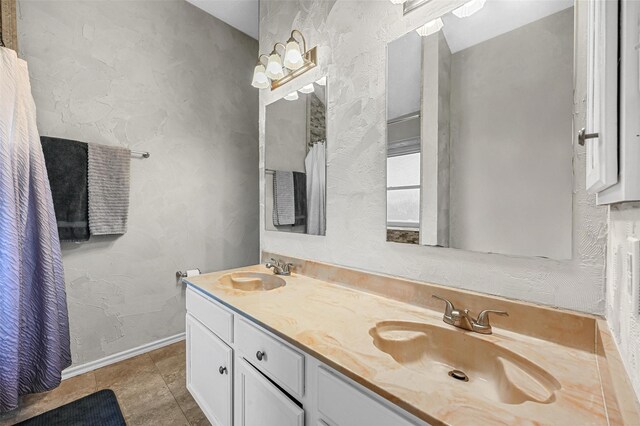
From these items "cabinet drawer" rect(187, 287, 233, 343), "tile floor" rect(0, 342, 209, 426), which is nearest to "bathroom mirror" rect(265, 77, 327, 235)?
"cabinet drawer" rect(187, 287, 233, 343)

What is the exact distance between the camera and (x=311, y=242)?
167 centimetres

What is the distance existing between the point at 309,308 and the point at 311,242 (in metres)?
0.59

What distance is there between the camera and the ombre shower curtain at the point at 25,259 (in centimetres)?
142

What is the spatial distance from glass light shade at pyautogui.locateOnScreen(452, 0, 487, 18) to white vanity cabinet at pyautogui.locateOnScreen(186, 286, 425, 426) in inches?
50.5

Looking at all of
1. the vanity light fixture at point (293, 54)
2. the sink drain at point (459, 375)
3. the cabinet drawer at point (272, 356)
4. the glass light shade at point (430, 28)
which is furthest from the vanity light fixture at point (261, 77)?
the sink drain at point (459, 375)

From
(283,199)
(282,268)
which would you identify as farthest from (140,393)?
(283,199)

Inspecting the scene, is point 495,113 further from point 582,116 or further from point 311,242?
point 311,242

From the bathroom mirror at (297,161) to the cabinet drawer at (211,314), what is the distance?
0.64 metres

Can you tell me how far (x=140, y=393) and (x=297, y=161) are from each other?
5.66 feet

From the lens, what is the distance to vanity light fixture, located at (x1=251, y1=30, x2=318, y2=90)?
164 centimetres

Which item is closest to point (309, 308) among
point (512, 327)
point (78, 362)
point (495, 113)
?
point (512, 327)

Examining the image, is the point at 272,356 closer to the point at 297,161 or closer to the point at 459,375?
the point at 459,375

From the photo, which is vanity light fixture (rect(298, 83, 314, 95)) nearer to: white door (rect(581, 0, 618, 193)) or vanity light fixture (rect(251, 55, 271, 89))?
vanity light fixture (rect(251, 55, 271, 89))

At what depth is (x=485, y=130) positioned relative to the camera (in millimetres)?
976
